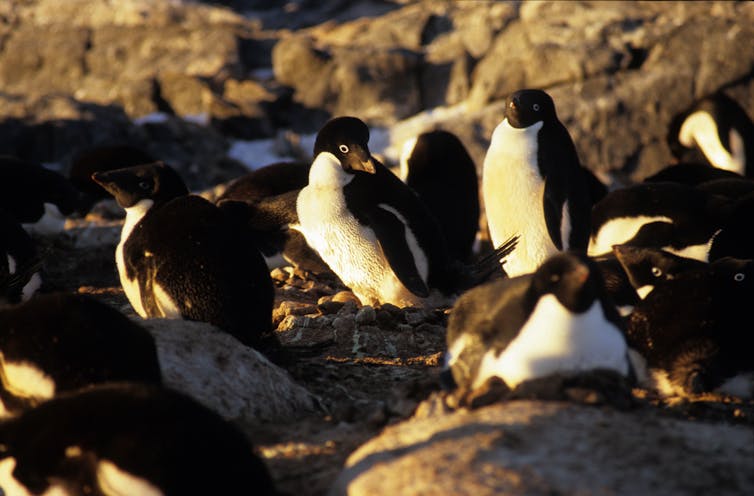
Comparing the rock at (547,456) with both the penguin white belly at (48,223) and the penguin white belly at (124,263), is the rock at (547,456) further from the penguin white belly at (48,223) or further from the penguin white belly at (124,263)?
the penguin white belly at (48,223)

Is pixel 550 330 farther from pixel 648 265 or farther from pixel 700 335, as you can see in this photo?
pixel 648 265

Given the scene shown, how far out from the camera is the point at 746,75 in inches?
510

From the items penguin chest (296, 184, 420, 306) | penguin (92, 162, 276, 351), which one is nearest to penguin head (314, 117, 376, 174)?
penguin chest (296, 184, 420, 306)

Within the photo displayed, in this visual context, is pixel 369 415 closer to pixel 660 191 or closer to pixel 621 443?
pixel 621 443

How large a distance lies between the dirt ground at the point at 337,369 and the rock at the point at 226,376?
0.43 ft

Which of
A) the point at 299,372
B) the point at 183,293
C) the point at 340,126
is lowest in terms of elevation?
the point at 299,372

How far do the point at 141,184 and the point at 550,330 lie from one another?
265 cm

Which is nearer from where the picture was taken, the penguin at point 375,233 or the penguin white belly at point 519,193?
the penguin at point 375,233

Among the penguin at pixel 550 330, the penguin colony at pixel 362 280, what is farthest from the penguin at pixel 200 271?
the penguin at pixel 550 330

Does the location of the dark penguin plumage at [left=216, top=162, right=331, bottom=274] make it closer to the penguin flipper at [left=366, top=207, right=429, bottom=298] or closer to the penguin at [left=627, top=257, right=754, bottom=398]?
the penguin flipper at [left=366, top=207, right=429, bottom=298]

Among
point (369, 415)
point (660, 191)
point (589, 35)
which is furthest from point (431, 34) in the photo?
point (369, 415)

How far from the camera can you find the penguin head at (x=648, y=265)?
17.2 ft

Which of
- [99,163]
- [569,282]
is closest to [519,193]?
[569,282]

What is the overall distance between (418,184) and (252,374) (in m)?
3.82
